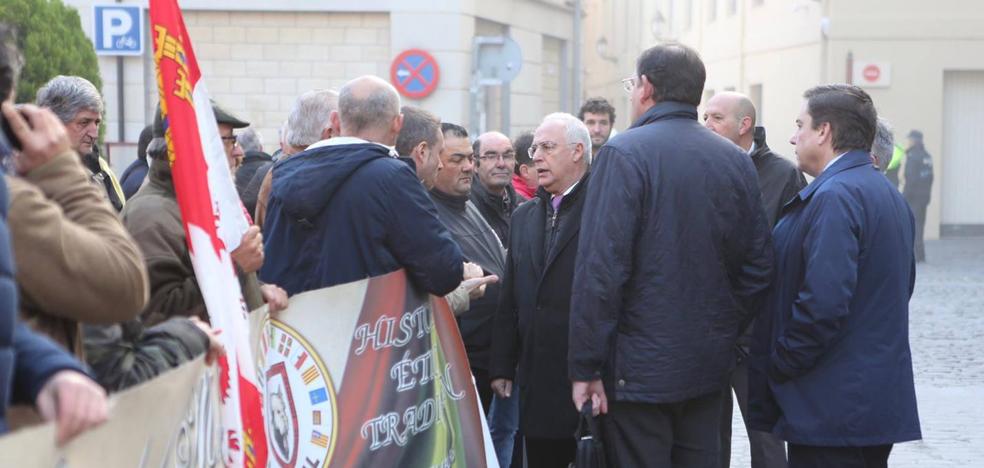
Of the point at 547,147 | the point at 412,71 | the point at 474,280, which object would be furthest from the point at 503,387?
the point at 412,71

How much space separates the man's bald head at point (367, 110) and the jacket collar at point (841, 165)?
1.55m

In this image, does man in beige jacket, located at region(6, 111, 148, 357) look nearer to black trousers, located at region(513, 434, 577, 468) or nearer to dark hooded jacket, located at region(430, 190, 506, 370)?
black trousers, located at region(513, 434, 577, 468)

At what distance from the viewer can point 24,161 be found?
117 inches

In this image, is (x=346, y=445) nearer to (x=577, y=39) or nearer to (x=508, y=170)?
(x=508, y=170)

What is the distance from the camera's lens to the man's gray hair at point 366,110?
18.4 ft

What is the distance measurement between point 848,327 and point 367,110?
6.25 feet

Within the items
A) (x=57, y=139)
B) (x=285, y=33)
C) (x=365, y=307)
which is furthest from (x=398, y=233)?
(x=285, y=33)

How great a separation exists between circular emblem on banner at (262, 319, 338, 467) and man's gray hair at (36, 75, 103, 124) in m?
2.54

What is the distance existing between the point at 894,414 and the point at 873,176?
2.76 feet

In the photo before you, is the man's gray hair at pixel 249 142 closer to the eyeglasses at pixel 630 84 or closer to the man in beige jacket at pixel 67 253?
the eyeglasses at pixel 630 84

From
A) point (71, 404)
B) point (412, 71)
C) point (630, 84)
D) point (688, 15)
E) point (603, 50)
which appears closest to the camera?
point (71, 404)

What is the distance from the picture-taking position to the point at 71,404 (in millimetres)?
2639

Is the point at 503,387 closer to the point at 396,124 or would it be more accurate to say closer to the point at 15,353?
the point at 396,124

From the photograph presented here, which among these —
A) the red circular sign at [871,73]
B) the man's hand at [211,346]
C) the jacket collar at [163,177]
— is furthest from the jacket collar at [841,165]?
the red circular sign at [871,73]
